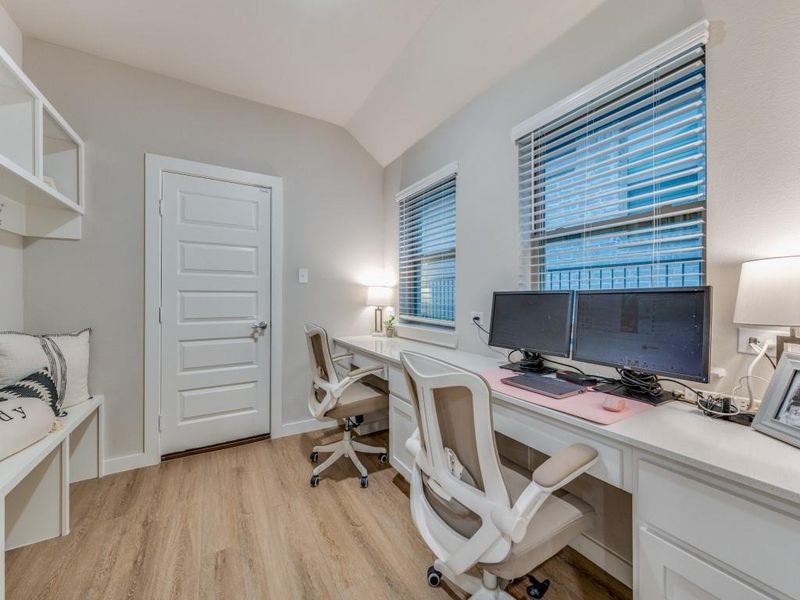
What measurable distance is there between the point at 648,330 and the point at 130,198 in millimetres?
3167

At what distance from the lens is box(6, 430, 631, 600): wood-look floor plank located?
1376 millimetres

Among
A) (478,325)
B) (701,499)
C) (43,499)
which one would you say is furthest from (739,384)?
(43,499)

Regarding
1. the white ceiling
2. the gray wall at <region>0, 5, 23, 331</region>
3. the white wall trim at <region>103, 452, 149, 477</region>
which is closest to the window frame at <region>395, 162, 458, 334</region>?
the white ceiling

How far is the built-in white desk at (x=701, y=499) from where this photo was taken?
Answer: 714 millimetres

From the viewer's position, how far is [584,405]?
3.94 ft

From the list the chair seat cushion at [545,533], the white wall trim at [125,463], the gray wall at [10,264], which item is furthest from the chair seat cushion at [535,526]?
the gray wall at [10,264]

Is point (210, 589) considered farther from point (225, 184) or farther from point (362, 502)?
point (225, 184)

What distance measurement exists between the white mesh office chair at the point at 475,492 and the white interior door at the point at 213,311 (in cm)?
203

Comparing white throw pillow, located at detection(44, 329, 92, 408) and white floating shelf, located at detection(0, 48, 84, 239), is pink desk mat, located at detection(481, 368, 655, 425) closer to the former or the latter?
white floating shelf, located at detection(0, 48, 84, 239)

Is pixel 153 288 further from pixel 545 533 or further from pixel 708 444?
pixel 708 444

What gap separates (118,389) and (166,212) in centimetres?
130

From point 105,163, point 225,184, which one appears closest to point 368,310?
point 225,184

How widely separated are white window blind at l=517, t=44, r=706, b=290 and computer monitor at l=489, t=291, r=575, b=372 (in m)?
0.20

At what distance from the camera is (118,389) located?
2.31 metres
